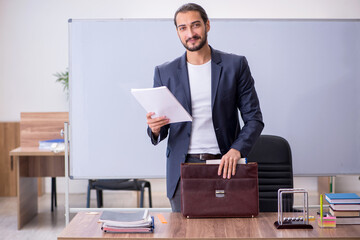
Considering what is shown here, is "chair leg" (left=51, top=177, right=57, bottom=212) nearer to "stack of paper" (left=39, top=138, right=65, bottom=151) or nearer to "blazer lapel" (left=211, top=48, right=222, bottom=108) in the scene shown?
"stack of paper" (left=39, top=138, right=65, bottom=151)

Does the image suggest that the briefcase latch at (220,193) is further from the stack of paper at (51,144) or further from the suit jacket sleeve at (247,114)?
the stack of paper at (51,144)

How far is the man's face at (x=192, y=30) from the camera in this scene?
91.4 inches

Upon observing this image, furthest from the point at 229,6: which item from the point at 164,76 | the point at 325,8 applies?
the point at 164,76

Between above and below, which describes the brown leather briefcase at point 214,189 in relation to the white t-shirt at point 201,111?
below

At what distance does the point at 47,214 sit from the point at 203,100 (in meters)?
3.54

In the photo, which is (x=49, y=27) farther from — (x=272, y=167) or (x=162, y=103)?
(x=162, y=103)

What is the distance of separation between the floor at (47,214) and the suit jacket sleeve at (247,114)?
270 cm

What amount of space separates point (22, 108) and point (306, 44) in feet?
13.8

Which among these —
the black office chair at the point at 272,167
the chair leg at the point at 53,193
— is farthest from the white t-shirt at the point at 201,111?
the chair leg at the point at 53,193

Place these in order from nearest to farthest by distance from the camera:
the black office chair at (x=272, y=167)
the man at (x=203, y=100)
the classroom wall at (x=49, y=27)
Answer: the man at (x=203, y=100), the black office chair at (x=272, y=167), the classroom wall at (x=49, y=27)

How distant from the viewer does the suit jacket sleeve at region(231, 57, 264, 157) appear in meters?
2.26

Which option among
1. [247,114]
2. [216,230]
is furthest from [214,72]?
[216,230]

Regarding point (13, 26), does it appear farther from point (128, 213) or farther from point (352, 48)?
point (128, 213)

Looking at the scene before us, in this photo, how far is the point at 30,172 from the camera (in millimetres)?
5000
